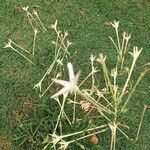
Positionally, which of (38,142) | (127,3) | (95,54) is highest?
(127,3)

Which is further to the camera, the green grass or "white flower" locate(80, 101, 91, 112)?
the green grass

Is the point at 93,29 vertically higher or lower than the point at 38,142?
higher

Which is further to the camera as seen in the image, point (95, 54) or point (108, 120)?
point (95, 54)

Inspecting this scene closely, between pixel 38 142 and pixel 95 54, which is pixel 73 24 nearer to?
pixel 95 54

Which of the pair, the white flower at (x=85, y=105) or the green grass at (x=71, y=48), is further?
the green grass at (x=71, y=48)

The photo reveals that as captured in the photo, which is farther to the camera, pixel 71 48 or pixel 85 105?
pixel 71 48

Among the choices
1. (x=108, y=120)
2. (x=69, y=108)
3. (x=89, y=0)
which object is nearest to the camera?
(x=108, y=120)

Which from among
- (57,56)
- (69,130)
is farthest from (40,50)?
(69,130)

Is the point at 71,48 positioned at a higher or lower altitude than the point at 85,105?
higher
